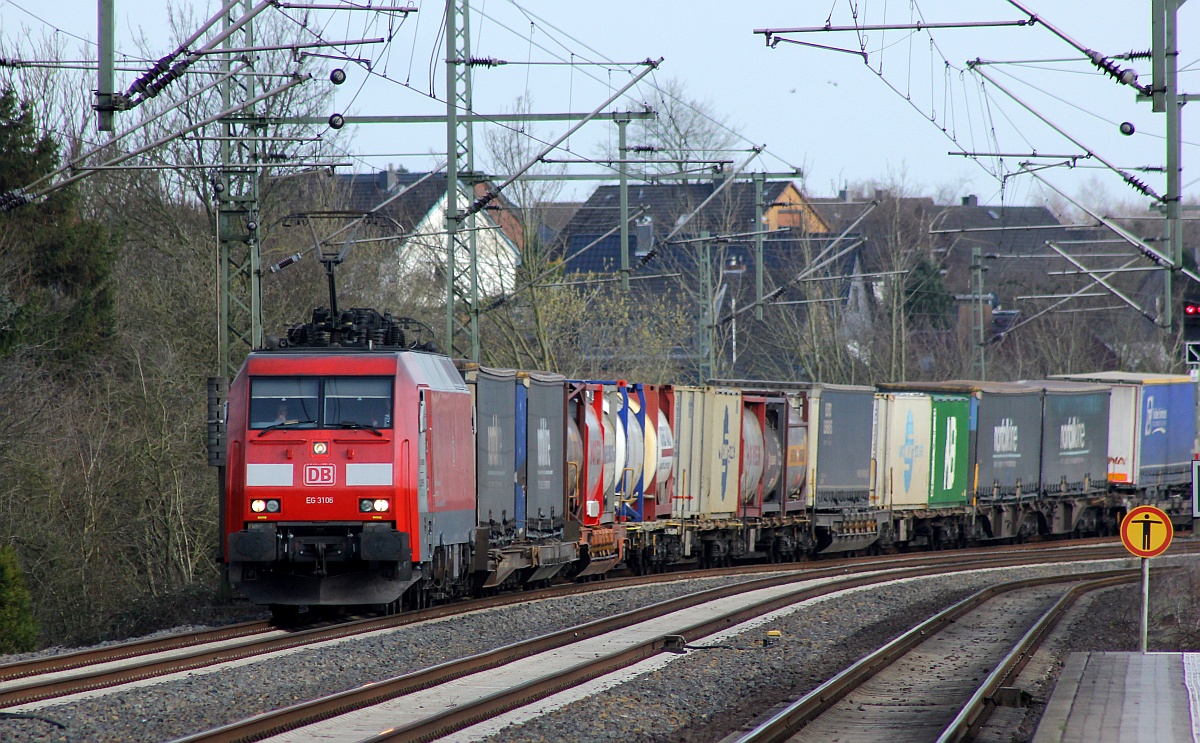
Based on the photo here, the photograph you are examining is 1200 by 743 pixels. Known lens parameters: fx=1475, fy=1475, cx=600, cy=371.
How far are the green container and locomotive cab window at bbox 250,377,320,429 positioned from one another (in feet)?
65.6

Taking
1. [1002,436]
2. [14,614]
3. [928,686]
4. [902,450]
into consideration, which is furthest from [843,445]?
[928,686]

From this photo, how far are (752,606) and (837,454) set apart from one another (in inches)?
457

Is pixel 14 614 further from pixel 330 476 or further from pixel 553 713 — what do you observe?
pixel 553 713

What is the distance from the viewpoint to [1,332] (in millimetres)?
25891

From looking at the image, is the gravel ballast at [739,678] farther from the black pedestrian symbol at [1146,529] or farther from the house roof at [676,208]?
the house roof at [676,208]

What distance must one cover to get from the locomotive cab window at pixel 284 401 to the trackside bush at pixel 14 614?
581 cm

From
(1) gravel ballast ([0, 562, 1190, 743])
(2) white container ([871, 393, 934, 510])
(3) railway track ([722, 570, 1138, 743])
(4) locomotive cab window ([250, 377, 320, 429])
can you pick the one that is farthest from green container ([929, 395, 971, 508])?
(4) locomotive cab window ([250, 377, 320, 429])

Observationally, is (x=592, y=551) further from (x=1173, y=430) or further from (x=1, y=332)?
(x=1173, y=430)

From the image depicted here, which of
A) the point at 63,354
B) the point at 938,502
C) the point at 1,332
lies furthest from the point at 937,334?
the point at 1,332

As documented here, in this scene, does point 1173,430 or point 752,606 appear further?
point 1173,430

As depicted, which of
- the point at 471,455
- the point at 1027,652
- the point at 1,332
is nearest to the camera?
the point at 1027,652

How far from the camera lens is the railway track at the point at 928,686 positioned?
34.4 feet

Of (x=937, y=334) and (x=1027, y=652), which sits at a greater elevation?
(x=937, y=334)

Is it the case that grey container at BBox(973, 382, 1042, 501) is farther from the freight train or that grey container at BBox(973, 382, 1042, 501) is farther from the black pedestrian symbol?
the black pedestrian symbol
